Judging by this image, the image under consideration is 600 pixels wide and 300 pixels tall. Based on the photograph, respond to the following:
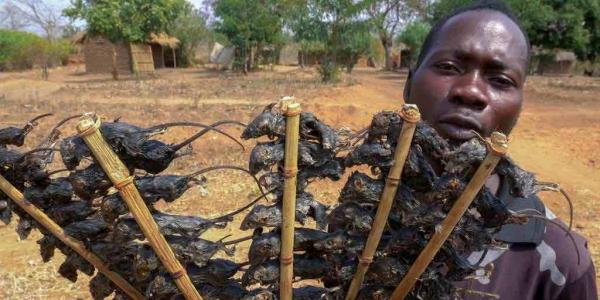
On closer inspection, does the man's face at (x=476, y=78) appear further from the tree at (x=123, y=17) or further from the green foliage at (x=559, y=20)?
the tree at (x=123, y=17)

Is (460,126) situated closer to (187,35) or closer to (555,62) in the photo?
(555,62)

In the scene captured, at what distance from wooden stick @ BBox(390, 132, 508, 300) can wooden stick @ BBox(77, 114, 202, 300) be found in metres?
0.43

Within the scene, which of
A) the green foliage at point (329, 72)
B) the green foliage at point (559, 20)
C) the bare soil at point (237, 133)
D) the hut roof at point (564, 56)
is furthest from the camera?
the hut roof at point (564, 56)

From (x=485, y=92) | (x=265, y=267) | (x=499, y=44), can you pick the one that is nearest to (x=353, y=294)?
(x=265, y=267)

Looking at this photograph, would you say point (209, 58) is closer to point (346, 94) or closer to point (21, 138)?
point (346, 94)

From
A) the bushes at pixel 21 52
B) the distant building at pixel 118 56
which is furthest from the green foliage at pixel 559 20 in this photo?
the bushes at pixel 21 52

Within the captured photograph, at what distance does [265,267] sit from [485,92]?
701 millimetres

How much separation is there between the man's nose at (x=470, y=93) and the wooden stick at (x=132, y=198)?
30.3 inches

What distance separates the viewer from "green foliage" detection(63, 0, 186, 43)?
2705 centimetres

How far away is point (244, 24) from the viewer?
97.5ft

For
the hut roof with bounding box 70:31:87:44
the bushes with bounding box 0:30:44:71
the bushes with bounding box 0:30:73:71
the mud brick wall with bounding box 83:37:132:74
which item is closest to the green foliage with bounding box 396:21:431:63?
the mud brick wall with bounding box 83:37:132:74

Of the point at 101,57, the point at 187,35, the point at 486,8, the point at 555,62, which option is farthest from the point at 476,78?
the point at 187,35

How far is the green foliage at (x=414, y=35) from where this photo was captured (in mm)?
38062

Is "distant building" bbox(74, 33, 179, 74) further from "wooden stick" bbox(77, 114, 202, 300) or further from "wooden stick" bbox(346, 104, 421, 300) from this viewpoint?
"wooden stick" bbox(346, 104, 421, 300)
